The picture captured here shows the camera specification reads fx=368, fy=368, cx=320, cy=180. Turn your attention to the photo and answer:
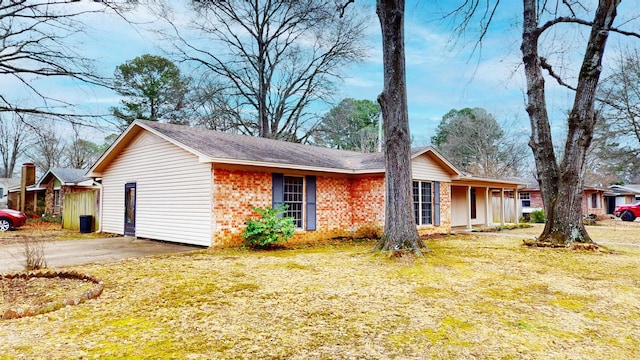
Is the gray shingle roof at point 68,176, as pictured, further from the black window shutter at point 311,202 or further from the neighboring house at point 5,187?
the black window shutter at point 311,202

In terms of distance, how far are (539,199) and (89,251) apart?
90.5 feet

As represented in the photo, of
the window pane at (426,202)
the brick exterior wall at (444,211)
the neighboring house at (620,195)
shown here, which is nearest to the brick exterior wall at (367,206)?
the window pane at (426,202)

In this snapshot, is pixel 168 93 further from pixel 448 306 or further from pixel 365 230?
pixel 448 306

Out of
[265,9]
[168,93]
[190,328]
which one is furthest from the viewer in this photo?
[168,93]

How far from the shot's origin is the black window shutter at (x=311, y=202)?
11.9 metres

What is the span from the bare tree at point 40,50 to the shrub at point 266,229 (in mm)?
5097

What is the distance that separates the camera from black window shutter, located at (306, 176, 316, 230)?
1188cm

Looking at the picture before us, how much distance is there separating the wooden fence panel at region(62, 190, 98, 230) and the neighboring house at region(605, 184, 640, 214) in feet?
122

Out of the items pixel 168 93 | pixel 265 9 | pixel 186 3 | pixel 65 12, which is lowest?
pixel 65 12

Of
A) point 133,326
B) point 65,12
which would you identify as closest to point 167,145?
point 65,12

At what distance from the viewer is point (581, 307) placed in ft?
15.3

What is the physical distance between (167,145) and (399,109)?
6.85 meters

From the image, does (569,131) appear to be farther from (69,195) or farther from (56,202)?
(56,202)

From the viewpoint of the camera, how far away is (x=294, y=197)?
1176cm
